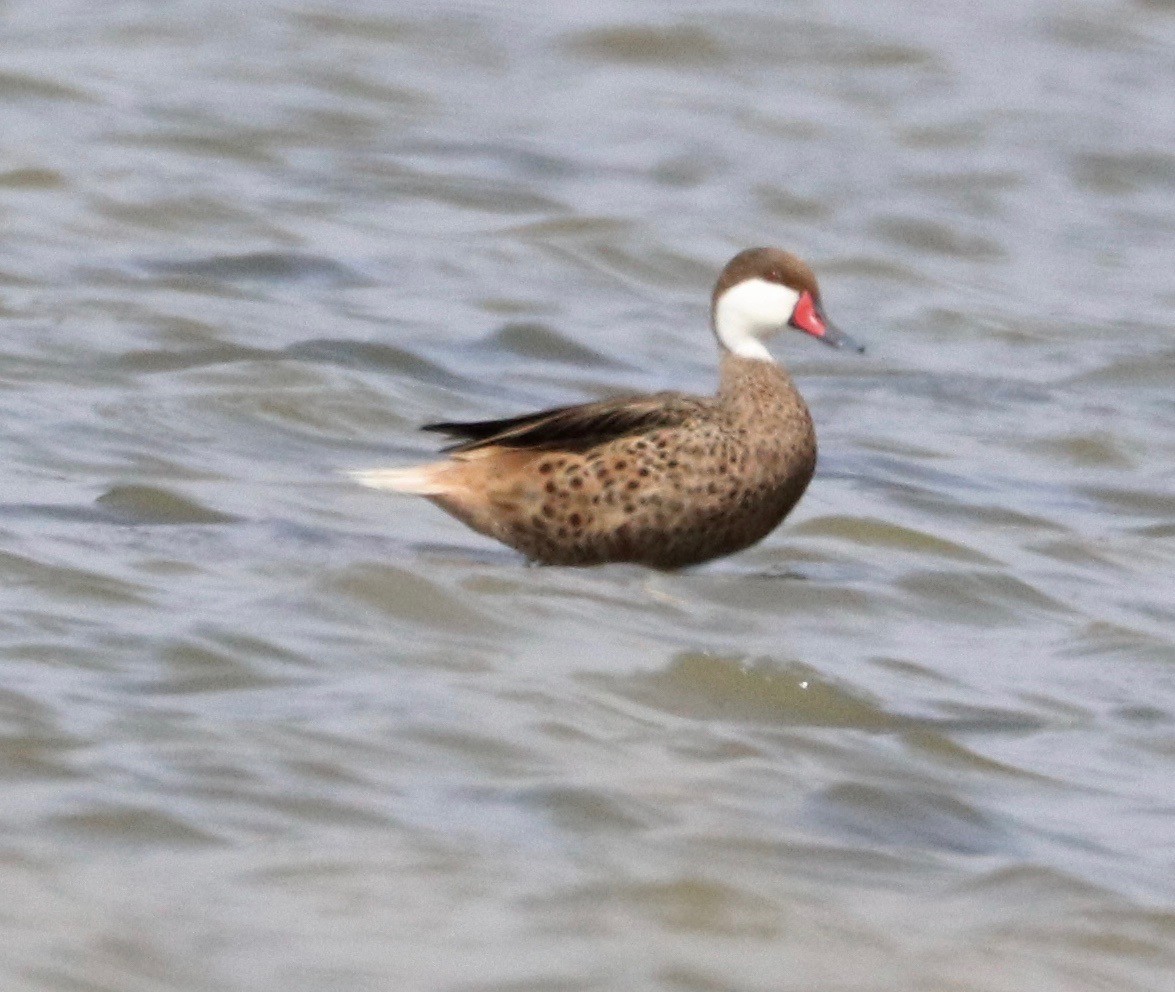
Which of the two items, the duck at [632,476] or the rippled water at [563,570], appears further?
the duck at [632,476]

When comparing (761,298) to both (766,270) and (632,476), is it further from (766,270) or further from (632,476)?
(632,476)

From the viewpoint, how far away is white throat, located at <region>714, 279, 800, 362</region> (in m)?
7.95

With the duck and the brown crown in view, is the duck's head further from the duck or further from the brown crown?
the duck

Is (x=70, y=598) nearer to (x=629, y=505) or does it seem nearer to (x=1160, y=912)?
(x=629, y=505)

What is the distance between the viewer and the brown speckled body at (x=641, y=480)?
7367 millimetres

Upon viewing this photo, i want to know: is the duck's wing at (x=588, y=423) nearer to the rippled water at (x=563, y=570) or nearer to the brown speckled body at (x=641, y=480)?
the brown speckled body at (x=641, y=480)

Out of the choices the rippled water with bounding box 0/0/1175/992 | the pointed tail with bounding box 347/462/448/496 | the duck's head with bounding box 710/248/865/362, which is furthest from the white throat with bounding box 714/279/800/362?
the pointed tail with bounding box 347/462/448/496

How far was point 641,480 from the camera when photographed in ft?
24.2

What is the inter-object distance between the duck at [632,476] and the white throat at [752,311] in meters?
0.28

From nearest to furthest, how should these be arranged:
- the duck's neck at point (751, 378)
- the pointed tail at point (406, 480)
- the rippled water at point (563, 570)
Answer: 1. the rippled water at point (563, 570)
2. the pointed tail at point (406, 480)
3. the duck's neck at point (751, 378)

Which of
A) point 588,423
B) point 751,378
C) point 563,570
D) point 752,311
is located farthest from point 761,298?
point 563,570

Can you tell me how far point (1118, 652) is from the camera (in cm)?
715

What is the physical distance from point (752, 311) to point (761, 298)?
42 millimetres

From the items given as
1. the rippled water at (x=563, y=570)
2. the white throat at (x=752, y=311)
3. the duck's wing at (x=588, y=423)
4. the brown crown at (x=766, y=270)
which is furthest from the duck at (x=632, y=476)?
the brown crown at (x=766, y=270)
